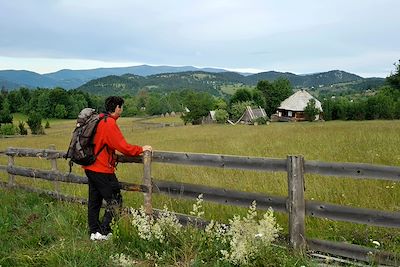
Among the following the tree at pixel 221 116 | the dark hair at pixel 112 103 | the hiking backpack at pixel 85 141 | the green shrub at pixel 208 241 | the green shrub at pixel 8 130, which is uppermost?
the dark hair at pixel 112 103

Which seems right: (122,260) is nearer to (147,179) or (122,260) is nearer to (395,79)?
(147,179)

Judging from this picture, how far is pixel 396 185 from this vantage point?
7.02 m

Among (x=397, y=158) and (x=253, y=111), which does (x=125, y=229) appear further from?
(x=253, y=111)

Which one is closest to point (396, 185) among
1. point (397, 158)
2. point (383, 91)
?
point (397, 158)

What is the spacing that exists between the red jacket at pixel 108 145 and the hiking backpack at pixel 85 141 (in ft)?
0.21

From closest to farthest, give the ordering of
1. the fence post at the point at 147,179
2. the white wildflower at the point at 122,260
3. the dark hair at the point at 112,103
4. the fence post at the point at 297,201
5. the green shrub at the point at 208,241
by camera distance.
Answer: the green shrub at the point at 208,241, the white wildflower at the point at 122,260, the fence post at the point at 297,201, the dark hair at the point at 112,103, the fence post at the point at 147,179

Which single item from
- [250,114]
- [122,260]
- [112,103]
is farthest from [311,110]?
[122,260]

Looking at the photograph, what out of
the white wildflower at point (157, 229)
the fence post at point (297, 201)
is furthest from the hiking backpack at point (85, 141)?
the fence post at point (297, 201)

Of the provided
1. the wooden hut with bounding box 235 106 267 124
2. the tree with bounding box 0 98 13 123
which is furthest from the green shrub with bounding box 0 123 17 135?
the wooden hut with bounding box 235 106 267 124

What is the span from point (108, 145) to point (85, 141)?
353mm

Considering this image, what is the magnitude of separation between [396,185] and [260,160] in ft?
9.92

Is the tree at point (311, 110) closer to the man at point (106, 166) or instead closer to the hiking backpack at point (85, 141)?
the man at point (106, 166)

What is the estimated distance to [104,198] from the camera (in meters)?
6.53

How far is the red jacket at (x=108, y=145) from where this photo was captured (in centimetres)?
622
